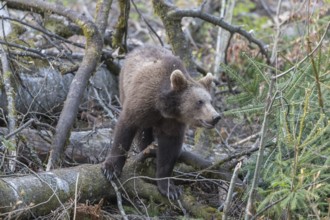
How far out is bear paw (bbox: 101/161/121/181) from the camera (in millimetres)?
6609

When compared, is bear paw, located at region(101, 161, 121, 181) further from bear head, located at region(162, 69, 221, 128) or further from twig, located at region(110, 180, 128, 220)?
bear head, located at region(162, 69, 221, 128)

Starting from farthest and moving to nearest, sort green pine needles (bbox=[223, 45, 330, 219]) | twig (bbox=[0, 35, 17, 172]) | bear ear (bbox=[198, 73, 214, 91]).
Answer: bear ear (bbox=[198, 73, 214, 91]), twig (bbox=[0, 35, 17, 172]), green pine needles (bbox=[223, 45, 330, 219])

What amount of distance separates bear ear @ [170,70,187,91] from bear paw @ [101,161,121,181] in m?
1.07

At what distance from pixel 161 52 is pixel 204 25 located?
6517 millimetres

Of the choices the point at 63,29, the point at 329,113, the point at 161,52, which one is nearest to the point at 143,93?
the point at 161,52

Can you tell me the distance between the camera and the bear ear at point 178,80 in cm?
677

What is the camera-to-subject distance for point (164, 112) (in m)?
6.94

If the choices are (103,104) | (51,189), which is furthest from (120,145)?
(103,104)

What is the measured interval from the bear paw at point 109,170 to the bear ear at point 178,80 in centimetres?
107

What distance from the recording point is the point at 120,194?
6.55 metres

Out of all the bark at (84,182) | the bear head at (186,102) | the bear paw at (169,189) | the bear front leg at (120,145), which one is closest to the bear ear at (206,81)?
the bear head at (186,102)

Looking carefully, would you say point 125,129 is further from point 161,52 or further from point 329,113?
point 329,113

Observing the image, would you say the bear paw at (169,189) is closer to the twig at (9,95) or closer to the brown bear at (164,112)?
the brown bear at (164,112)

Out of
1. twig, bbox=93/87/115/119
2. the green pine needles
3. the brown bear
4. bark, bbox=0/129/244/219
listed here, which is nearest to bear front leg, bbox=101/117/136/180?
→ the brown bear
